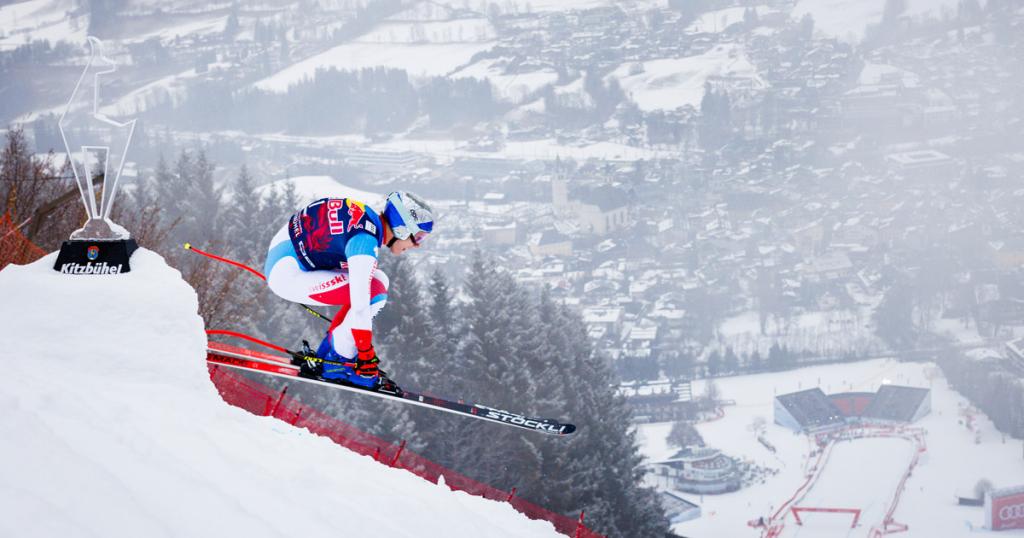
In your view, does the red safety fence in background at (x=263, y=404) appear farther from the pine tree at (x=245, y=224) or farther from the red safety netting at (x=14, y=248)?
the pine tree at (x=245, y=224)

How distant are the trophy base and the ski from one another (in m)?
1.30

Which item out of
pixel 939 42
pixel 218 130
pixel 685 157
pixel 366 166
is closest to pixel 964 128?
pixel 939 42

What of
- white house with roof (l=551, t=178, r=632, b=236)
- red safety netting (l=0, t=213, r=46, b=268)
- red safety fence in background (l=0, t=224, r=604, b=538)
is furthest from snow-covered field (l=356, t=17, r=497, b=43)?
red safety netting (l=0, t=213, r=46, b=268)

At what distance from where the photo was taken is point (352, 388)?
6879 mm

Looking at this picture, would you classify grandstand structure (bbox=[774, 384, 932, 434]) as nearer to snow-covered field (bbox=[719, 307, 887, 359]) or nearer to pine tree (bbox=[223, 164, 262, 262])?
snow-covered field (bbox=[719, 307, 887, 359])

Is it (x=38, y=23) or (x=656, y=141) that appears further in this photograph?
(x=656, y=141)

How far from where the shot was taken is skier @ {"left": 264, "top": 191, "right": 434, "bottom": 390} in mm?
6574

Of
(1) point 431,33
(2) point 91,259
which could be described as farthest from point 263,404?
(1) point 431,33

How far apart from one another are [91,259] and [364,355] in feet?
→ 5.81

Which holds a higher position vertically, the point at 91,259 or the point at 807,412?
the point at 91,259

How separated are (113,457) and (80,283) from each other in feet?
6.09

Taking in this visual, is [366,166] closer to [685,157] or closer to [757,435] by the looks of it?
[685,157]

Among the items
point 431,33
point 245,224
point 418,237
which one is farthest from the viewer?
point 431,33

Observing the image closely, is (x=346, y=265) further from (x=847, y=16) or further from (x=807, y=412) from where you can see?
(x=847, y=16)
